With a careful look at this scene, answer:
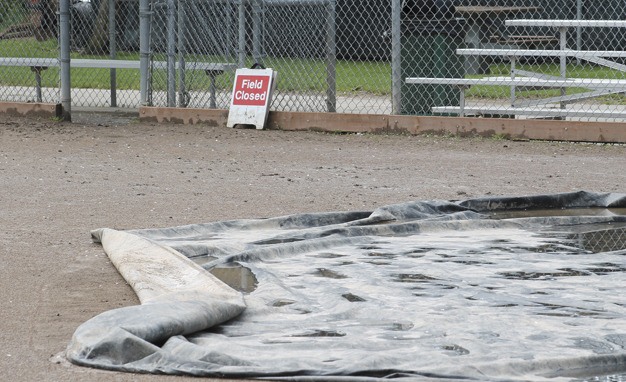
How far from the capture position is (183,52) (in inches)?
503

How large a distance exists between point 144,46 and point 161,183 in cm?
494

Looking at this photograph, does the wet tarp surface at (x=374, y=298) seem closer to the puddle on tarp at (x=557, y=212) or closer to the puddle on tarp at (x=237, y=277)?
the puddle on tarp at (x=237, y=277)

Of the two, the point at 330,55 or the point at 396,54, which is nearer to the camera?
the point at 396,54

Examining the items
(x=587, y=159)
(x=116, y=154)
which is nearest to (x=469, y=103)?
(x=587, y=159)

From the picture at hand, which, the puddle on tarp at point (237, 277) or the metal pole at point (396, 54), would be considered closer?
the puddle on tarp at point (237, 277)

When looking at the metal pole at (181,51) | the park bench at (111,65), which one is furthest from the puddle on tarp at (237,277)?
the metal pole at (181,51)

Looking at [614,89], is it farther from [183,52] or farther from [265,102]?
[183,52]

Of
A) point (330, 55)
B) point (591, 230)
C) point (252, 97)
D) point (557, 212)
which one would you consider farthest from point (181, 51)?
point (591, 230)

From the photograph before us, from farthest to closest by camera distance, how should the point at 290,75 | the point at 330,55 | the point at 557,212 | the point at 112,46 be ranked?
1. the point at 112,46
2. the point at 290,75
3. the point at 330,55
4. the point at 557,212

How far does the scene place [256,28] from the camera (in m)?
12.1

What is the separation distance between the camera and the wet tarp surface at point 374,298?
3486mm

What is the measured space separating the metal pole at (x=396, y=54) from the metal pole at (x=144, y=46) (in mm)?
2869

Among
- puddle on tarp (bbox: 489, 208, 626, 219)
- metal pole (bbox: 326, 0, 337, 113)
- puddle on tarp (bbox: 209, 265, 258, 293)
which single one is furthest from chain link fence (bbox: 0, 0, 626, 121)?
puddle on tarp (bbox: 209, 265, 258, 293)

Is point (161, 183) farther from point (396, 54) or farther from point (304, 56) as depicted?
point (304, 56)
